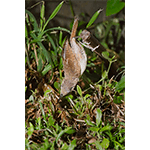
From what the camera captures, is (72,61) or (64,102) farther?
(64,102)

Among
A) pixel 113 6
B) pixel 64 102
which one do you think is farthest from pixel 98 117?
pixel 113 6

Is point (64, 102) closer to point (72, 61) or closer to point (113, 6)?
point (72, 61)

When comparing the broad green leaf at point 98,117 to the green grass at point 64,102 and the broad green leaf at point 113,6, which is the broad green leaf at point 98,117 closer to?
the green grass at point 64,102
